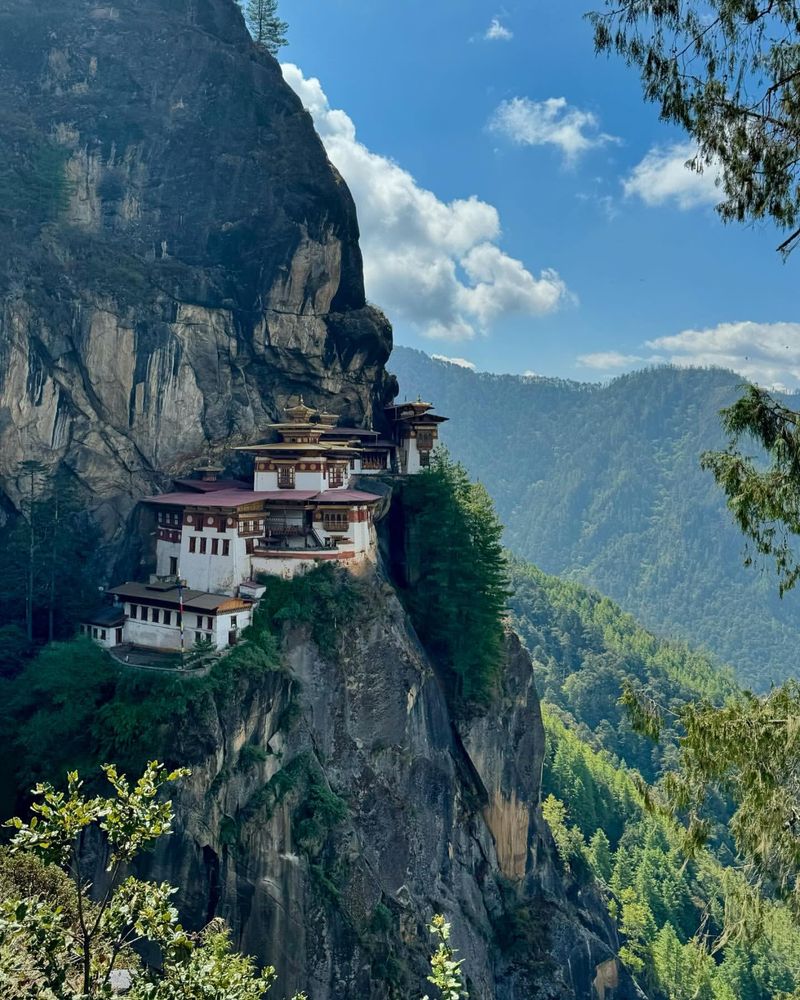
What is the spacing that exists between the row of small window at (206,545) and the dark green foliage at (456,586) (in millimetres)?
11333

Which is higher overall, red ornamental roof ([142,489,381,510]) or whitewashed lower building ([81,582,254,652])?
red ornamental roof ([142,489,381,510])

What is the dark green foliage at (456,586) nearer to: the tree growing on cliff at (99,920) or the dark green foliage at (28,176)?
the dark green foliage at (28,176)

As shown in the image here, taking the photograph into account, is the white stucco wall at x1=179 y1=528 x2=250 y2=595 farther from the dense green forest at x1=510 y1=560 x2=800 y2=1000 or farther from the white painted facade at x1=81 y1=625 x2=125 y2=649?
the dense green forest at x1=510 y1=560 x2=800 y2=1000

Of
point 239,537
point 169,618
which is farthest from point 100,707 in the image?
point 239,537

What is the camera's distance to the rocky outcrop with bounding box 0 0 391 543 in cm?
3641

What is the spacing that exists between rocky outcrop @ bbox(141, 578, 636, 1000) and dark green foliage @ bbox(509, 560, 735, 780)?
74604 mm

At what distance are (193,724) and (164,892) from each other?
753 inches

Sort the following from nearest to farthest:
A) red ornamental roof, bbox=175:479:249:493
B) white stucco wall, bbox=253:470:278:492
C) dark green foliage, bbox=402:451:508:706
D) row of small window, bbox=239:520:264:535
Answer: row of small window, bbox=239:520:264:535, red ornamental roof, bbox=175:479:249:493, white stucco wall, bbox=253:470:278:492, dark green foliage, bbox=402:451:508:706

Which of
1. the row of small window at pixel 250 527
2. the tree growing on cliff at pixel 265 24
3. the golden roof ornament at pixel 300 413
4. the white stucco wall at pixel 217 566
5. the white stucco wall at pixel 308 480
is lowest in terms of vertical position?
the white stucco wall at pixel 217 566

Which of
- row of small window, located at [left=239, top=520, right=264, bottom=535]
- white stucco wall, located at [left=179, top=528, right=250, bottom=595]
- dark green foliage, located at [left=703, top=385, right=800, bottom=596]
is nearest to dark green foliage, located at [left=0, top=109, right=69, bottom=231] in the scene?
white stucco wall, located at [left=179, top=528, right=250, bottom=595]

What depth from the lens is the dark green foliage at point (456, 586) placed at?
3959cm

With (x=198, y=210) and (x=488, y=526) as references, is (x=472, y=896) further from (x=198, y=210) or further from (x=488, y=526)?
(x=198, y=210)

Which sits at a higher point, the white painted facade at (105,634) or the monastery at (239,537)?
the monastery at (239,537)

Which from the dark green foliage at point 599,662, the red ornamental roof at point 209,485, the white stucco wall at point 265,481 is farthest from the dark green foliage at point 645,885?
the dark green foliage at point 599,662
